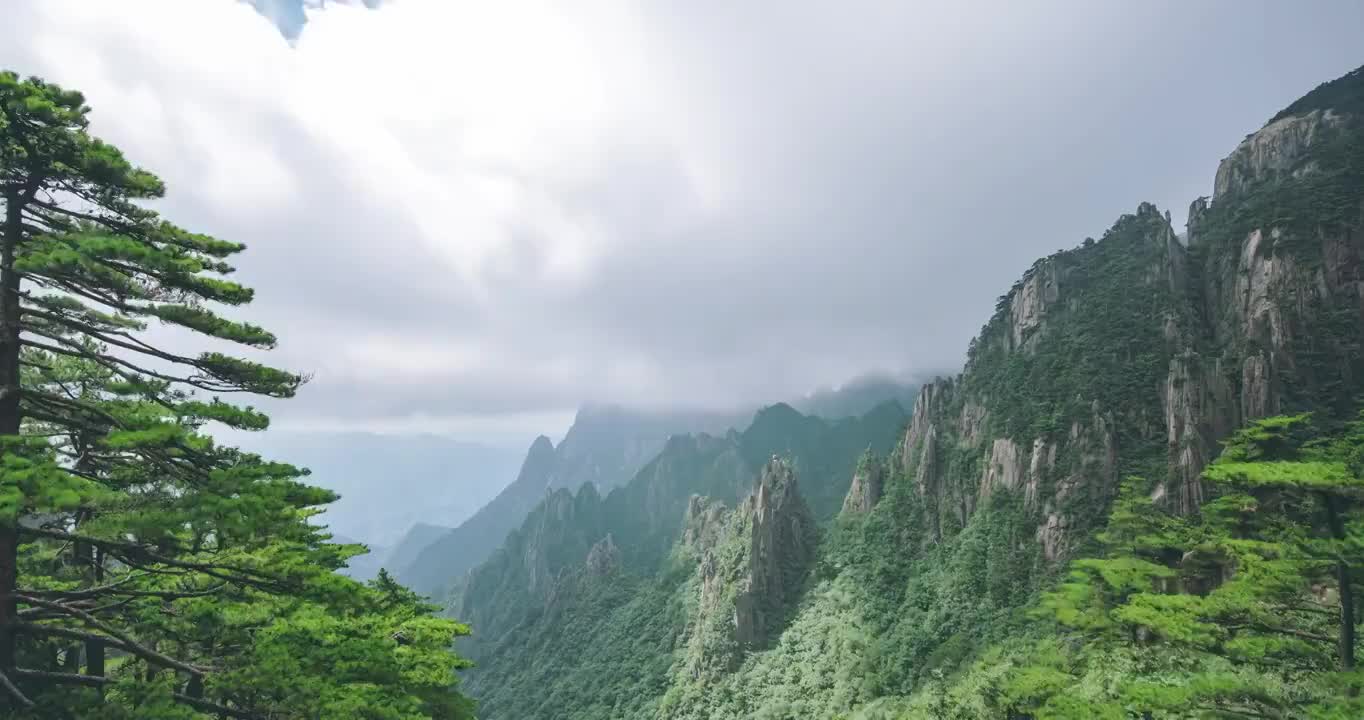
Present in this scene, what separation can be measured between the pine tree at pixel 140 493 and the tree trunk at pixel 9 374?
22 millimetres

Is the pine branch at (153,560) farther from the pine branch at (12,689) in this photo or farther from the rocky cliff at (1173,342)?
the rocky cliff at (1173,342)

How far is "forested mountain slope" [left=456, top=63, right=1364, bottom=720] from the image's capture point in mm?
45438

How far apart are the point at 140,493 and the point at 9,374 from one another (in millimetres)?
2292

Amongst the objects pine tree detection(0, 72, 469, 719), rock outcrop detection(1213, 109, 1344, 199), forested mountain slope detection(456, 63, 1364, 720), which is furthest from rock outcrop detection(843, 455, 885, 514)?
pine tree detection(0, 72, 469, 719)

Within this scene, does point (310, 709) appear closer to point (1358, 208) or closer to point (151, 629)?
point (151, 629)

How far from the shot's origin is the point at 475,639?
14375cm

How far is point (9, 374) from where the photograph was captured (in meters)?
7.57

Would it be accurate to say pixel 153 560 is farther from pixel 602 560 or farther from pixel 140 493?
pixel 602 560

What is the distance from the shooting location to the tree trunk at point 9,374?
725cm

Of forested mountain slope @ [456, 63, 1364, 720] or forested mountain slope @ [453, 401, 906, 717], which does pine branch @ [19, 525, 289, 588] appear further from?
forested mountain slope @ [453, 401, 906, 717]

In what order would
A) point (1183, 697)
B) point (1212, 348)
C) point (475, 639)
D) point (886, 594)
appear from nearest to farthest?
point (1183, 697)
point (1212, 348)
point (886, 594)
point (475, 639)

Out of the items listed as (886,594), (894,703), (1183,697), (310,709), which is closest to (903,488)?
(886,594)

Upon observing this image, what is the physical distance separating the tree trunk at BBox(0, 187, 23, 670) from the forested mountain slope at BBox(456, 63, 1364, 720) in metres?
40.4

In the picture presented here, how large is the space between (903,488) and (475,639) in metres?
119
